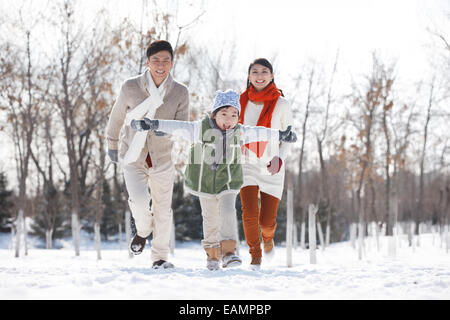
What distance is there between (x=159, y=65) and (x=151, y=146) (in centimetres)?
84

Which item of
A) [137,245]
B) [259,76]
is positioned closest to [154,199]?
[137,245]

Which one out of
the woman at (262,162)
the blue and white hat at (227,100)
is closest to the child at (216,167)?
the blue and white hat at (227,100)

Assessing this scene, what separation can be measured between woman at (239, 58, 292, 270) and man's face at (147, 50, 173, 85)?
0.99 metres

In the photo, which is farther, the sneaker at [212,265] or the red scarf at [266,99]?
the red scarf at [266,99]

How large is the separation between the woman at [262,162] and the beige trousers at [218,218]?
0.43 metres

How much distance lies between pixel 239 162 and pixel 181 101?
38.0 inches

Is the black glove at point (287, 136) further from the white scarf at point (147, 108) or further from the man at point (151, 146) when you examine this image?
the white scarf at point (147, 108)

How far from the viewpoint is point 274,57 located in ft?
43.6

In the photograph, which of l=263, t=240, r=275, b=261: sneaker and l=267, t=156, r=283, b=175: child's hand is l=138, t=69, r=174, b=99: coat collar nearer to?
l=267, t=156, r=283, b=175: child's hand

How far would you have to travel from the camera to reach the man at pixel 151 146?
4477 mm

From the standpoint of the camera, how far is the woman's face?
4918 mm

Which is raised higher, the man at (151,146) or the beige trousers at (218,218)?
the man at (151,146)
